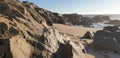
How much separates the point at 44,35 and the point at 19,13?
1874mm

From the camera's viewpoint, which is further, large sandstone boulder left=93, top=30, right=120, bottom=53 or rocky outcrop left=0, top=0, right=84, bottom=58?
large sandstone boulder left=93, top=30, right=120, bottom=53

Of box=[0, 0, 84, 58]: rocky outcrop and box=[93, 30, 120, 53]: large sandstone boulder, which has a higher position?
box=[0, 0, 84, 58]: rocky outcrop

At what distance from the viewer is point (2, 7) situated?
413 inches

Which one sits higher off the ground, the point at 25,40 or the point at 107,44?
the point at 25,40

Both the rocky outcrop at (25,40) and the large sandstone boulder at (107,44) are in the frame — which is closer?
the rocky outcrop at (25,40)

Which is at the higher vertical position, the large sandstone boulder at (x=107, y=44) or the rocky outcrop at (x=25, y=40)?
the rocky outcrop at (x=25, y=40)

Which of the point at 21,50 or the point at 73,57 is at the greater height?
the point at 21,50

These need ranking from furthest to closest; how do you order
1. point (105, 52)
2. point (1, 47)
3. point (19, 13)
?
point (105, 52) < point (19, 13) < point (1, 47)

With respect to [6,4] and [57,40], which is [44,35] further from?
[6,4]

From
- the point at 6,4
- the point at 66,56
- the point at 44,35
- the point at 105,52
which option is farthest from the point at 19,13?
the point at 105,52

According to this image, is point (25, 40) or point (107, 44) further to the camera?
point (107, 44)

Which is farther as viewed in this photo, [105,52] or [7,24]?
[105,52]

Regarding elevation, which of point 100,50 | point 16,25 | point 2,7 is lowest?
point 100,50

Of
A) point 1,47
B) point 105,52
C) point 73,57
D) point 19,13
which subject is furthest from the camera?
point 105,52
